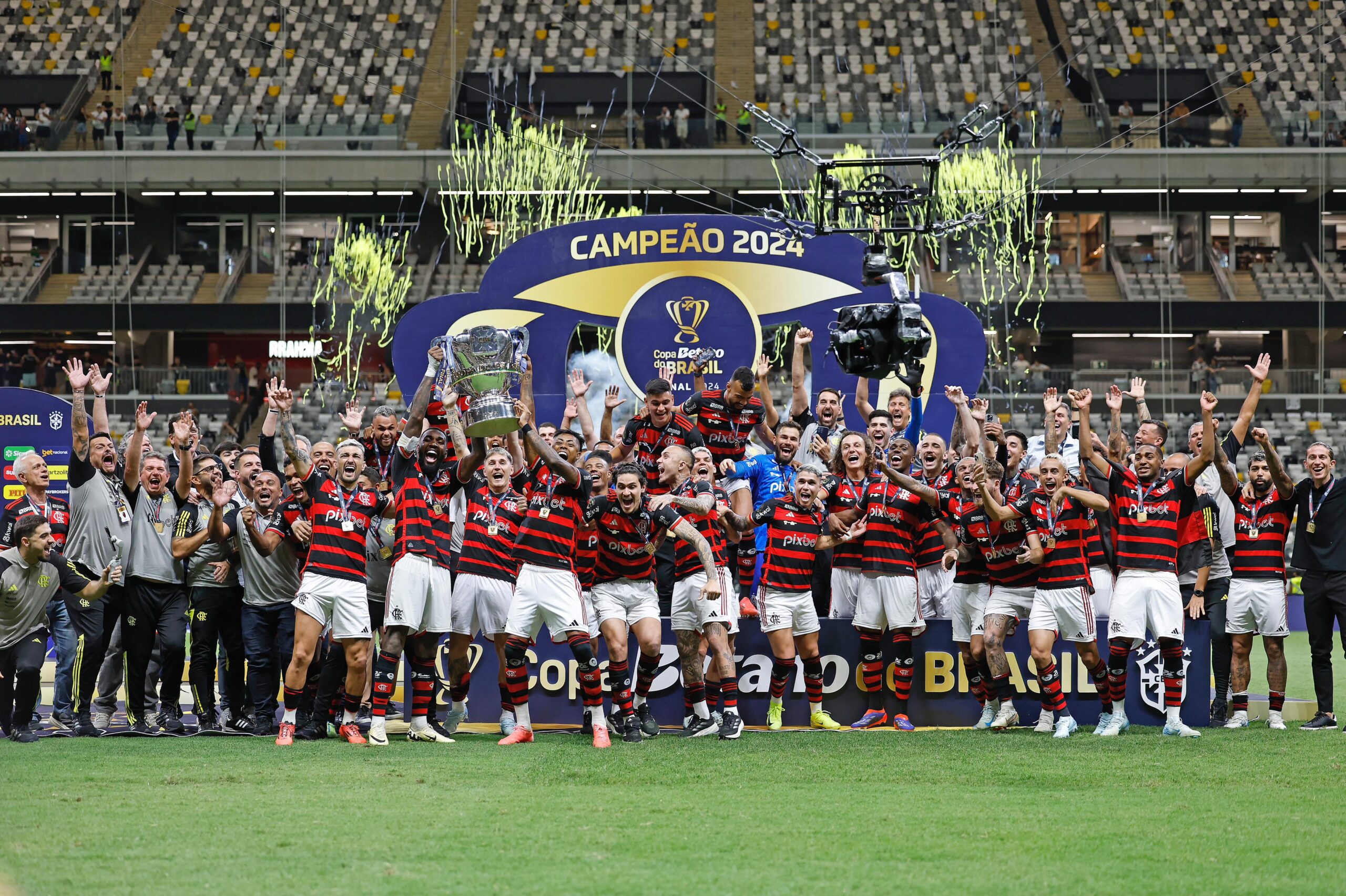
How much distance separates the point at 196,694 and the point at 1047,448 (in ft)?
21.7

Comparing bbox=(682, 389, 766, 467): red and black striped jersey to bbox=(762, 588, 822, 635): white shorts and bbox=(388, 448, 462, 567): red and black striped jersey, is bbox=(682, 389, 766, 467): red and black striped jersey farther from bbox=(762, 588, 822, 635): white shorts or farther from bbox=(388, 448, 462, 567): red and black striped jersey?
bbox=(388, 448, 462, 567): red and black striped jersey

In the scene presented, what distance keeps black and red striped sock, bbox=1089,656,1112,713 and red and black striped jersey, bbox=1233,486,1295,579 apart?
1.45 meters

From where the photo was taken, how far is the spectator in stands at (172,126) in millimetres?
33250

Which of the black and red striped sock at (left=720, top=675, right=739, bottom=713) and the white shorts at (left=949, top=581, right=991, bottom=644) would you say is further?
the white shorts at (left=949, top=581, right=991, bottom=644)

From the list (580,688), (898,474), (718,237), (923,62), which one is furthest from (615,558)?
(923,62)

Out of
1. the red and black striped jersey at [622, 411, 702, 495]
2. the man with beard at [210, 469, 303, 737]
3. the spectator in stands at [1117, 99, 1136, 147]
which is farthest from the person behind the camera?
the spectator in stands at [1117, 99, 1136, 147]

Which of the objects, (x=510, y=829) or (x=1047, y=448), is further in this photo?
(x=1047, y=448)

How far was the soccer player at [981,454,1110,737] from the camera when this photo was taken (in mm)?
9891

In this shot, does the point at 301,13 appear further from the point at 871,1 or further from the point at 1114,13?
the point at 1114,13

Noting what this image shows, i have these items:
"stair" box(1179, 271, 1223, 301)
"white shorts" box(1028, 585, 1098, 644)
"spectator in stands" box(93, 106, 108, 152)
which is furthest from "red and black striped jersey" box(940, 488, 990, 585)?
"spectator in stands" box(93, 106, 108, 152)

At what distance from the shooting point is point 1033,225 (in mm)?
33781

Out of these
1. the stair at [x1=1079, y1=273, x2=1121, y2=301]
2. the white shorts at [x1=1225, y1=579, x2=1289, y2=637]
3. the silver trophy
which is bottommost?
the white shorts at [x1=1225, y1=579, x2=1289, y2=637]

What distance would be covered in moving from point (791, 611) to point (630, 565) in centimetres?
128

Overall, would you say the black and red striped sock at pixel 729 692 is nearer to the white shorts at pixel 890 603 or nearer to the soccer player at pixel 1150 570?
the white shorts at pixel 890 603
